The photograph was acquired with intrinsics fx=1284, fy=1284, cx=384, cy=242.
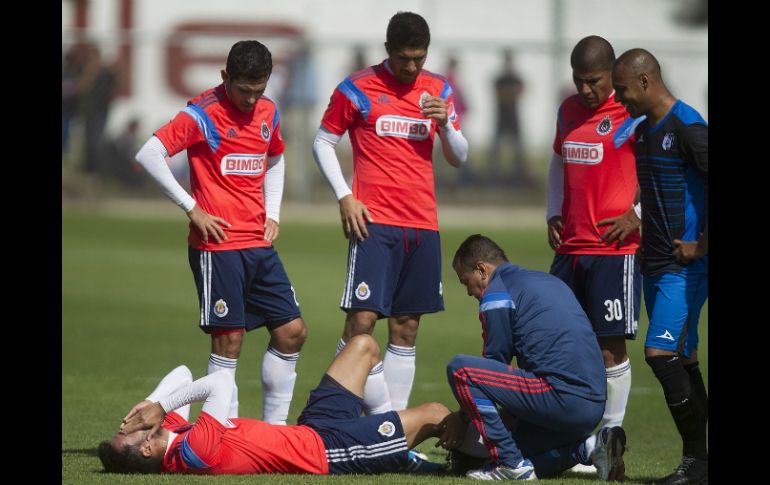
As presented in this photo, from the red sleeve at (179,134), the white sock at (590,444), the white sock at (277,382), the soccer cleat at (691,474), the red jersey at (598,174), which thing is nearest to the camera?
the soccer cleat at (691,474)

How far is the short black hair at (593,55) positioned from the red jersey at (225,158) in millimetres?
2061

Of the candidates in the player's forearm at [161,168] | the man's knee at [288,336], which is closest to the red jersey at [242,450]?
the man's knee at [288,336]

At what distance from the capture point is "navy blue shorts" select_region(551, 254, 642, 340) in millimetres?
8211

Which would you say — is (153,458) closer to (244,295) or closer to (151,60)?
(244,295)

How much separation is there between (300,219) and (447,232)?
4.19m

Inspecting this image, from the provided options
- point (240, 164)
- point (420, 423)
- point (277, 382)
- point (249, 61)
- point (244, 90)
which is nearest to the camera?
point (420, 423)

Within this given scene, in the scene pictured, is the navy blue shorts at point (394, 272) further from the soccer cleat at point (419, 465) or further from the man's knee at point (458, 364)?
the man's knee at point (458, 364)

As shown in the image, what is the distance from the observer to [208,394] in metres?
7.45

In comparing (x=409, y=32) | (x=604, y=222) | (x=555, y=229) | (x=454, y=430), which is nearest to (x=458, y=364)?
(x=454, y=430)

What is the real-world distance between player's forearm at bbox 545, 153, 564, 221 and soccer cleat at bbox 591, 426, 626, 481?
206cm

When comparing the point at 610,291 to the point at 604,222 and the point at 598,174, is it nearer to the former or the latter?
the point at 604,222

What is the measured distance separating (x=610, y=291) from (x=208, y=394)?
2.65 m

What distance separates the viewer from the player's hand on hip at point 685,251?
7.00 meters

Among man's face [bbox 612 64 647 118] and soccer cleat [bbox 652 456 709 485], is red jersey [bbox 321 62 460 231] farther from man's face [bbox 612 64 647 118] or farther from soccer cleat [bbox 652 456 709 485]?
soccer cleat [bbox 652 456 709 485]
